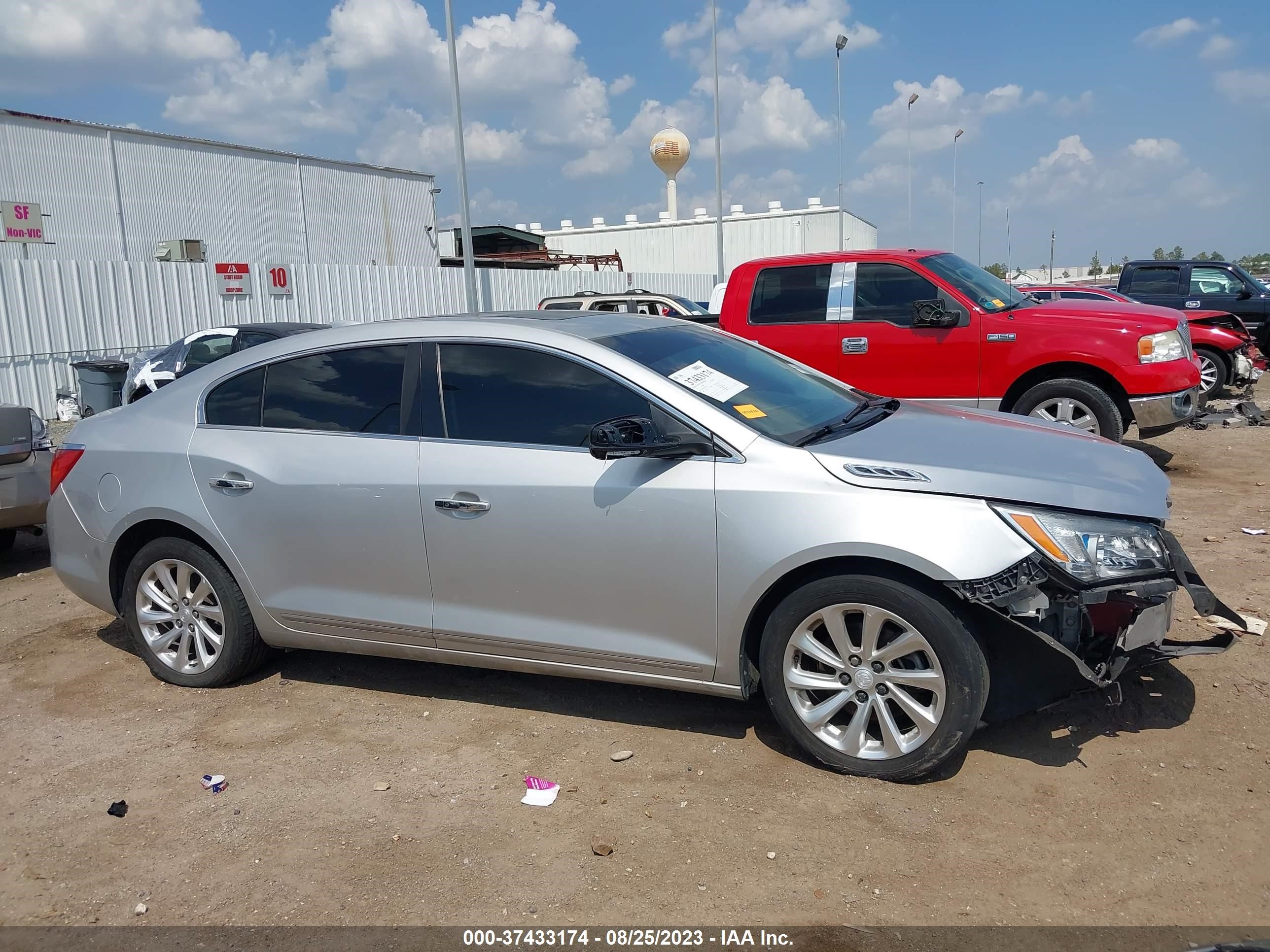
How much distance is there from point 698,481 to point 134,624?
302cm

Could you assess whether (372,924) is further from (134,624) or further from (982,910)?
(134,624)

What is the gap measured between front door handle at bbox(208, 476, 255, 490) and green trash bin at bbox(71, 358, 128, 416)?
12960 mm

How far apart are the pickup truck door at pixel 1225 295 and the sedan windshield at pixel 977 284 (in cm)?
842

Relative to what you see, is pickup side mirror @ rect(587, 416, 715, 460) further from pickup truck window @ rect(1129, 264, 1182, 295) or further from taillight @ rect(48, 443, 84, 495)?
pickup truck window @ rect(1129, 264, 1182, 295)

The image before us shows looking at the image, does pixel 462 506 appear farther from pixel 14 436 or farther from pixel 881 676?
pixel 14 436

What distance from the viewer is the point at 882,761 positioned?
138 inches

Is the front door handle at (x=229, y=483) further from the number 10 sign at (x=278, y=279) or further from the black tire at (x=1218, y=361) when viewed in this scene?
the number 10 sign at (x=278, y=279)

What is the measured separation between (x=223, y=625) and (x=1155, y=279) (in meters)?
16.0

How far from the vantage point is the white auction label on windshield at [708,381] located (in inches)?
153

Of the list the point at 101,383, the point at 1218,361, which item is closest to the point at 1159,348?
the point at 1218,361

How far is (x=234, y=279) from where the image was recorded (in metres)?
21.1

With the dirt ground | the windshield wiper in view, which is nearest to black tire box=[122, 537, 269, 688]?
the dirt ground

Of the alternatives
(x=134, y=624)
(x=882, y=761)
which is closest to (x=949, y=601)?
(x=882, y=761)

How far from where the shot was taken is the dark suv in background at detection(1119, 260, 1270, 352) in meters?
15.6
